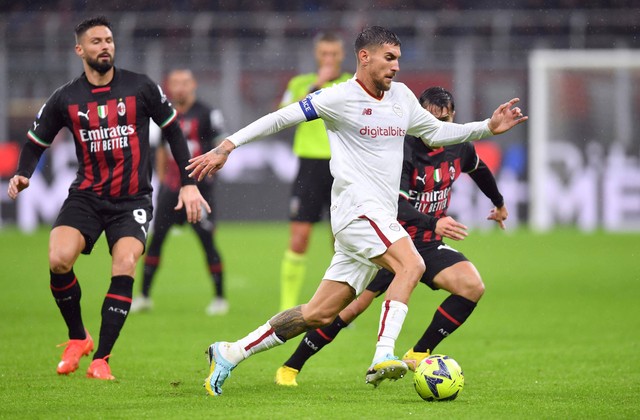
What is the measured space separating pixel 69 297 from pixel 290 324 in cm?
179

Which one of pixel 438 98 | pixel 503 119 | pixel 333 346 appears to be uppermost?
pixel 438 98

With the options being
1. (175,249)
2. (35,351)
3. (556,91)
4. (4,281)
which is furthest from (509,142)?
(35,351)

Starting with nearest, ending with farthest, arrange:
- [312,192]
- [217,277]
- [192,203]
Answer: [192,203] < [312,192] < [217,277]

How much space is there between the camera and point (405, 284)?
6340 mm

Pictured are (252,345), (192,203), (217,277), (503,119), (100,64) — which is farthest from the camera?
(217,277)

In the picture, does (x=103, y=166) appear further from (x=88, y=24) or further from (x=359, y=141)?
(x=359, y=141)

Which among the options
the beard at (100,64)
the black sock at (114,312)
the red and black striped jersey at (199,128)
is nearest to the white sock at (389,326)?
the black sock at (114,312)

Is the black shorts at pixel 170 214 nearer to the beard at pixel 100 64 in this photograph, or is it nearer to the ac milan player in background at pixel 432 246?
the beard at pixel 100 64

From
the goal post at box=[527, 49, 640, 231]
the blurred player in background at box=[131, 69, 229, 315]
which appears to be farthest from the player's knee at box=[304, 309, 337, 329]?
the goal post at box=[527, 49, 640, 231]

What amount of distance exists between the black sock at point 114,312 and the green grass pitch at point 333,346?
0.24 meters

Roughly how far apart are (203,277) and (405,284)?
8927 millimetres

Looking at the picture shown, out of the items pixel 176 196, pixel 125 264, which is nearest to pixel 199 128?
pixel 176 196

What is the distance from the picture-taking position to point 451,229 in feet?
23.0

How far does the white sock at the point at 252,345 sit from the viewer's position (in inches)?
264
